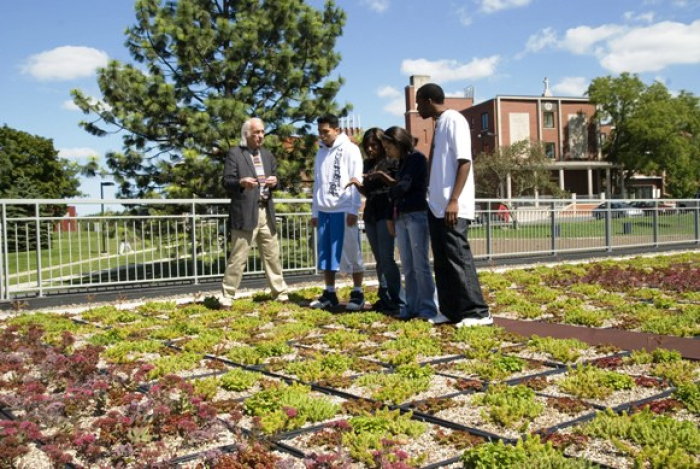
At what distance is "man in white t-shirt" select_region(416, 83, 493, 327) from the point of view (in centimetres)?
571

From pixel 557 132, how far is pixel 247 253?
62717mm

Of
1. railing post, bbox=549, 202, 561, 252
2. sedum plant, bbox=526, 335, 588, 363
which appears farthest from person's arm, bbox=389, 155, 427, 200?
railing post, bbox=549, 202, 561, 252

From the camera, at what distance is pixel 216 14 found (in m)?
14.4

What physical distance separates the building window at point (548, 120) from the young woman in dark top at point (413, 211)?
206 feet

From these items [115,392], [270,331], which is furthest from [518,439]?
[270,331]

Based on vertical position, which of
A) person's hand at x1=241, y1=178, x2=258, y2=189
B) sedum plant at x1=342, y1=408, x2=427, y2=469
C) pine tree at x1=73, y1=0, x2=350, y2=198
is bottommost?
sedum plant at x1=342, y1=408, x2=427, y2=469

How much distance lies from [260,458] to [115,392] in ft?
4.92

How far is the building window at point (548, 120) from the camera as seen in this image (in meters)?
65.4

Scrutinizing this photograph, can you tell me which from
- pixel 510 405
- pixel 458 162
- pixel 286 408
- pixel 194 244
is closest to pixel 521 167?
pixel 194 244

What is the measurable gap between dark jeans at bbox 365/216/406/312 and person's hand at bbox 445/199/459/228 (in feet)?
3.64

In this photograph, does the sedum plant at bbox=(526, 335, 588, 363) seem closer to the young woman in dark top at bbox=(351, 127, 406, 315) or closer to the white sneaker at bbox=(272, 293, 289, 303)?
the young woman in dark top at bbox=(351, 127, 406, 315)

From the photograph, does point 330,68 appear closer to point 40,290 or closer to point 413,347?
point 40,290

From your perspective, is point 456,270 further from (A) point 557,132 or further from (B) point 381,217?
(A) point 557,132

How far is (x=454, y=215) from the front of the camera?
5.66m
